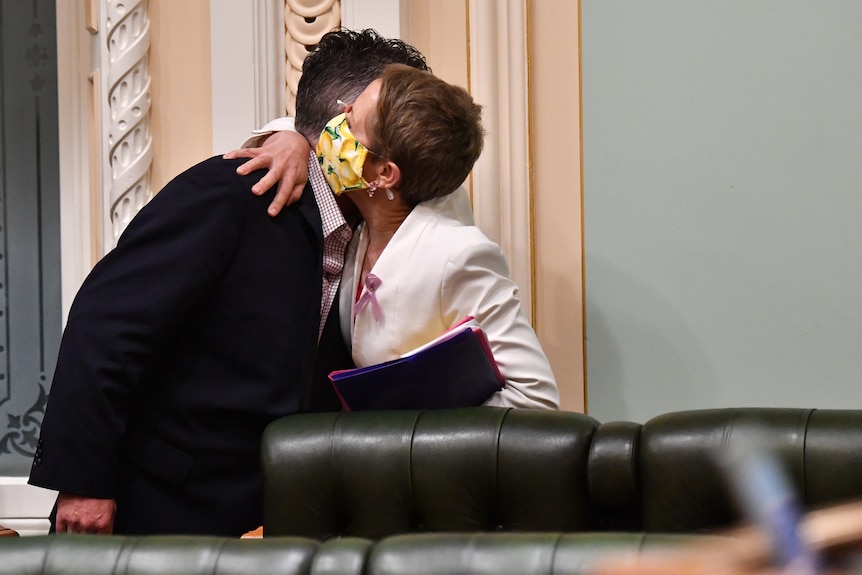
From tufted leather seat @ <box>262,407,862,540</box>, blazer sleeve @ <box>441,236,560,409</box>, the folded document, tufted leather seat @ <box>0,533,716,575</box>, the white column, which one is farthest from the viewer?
the white column

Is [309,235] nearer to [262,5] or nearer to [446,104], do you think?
[446,104]

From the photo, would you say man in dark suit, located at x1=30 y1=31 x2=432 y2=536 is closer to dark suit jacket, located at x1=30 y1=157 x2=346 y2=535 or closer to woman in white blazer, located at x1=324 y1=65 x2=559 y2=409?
dark suit jacket, located at x1=30 y1=157 x2=346 y2=535

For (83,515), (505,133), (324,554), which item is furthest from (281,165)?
(324,554)

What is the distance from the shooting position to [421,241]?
6.64 ft

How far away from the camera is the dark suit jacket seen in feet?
6.26

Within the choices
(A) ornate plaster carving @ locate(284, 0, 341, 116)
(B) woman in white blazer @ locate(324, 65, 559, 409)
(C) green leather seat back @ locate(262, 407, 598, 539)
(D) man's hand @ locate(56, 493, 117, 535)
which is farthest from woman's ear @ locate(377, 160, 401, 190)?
(D) man's hand @ locate(56, 493, 117, 535)

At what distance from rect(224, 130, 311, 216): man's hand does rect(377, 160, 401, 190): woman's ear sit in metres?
0.17

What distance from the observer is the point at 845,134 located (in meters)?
2.34

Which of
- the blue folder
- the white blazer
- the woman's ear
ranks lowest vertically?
the blue folder

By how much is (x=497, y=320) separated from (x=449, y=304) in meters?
0.10

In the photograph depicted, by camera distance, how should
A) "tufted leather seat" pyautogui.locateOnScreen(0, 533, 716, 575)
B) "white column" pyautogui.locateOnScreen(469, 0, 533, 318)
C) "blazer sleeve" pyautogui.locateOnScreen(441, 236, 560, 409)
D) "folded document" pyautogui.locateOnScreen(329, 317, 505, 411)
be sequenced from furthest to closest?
1. "white column" pyautogui.locateOnScreen(469, 0, 533, 318)
2. "blazer sleeve" pyautogui.locateOnScreen(441, 236, 560, 409)
3. "folded document" pyautogui.locateOnScreen(329, 317, 505, 411)
4. "tufted leather seat" pyautogui.locateOnScreen(0, 533, 716, 575)

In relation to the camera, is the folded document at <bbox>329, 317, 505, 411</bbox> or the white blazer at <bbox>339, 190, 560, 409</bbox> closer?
the folded document at <bbox>329, 317, 505, 411</bbox>

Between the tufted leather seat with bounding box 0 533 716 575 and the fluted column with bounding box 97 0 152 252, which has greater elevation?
the fluted column with bounding box 97 0 152 252

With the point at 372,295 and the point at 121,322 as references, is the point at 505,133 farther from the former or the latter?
the point at 121,322
